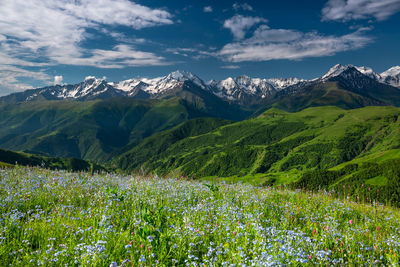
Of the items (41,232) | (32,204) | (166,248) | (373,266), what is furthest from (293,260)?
(32,204)

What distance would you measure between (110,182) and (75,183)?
1974 millimetres

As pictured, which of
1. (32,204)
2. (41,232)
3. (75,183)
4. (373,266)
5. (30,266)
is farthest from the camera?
(75,183)

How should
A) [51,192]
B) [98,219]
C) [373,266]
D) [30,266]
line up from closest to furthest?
1. [30,266]
2. [373,266]
3. [98,219]
4. [51,192]

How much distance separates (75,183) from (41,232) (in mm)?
5910

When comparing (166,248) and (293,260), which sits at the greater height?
(293,260)

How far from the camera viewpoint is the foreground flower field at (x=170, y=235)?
501 centimetres

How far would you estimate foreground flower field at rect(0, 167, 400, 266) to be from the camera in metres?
5.01

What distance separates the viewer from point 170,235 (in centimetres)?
596

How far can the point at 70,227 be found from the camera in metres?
6.39

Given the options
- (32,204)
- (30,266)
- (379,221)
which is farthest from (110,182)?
(379,221)

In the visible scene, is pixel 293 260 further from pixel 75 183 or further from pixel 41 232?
pixel 75 183

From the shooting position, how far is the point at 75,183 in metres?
11.9

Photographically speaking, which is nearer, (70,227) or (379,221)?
(70,227)

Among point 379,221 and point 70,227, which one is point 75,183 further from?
point 379,221
